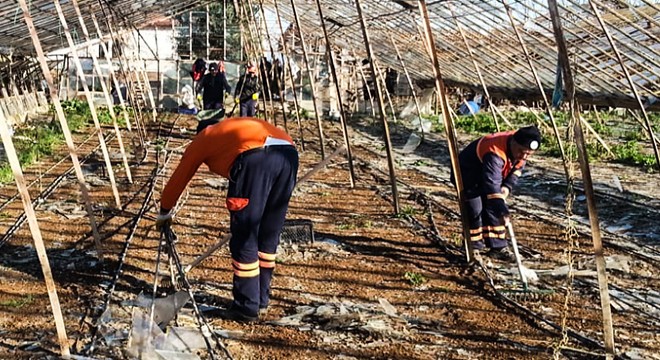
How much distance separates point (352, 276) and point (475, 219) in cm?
122

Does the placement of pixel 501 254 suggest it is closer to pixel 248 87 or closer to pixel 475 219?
pixel 475 219

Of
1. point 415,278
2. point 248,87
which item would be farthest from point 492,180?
point 248,87

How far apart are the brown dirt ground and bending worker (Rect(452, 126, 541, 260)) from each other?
26 centimetres

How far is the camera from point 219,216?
670 centimetres

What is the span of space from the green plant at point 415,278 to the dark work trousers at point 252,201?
1217mm

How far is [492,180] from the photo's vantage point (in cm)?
529

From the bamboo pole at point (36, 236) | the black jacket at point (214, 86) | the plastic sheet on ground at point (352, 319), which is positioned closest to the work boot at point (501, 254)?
the plastic sheet on ground at point (352, 319)

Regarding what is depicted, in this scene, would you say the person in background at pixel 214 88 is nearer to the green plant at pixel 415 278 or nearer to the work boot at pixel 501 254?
the work boot at pixel 501 254

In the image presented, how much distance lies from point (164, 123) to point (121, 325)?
1236 centimetres

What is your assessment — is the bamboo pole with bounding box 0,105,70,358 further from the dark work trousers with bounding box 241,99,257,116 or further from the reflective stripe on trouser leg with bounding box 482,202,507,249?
the dark work trousers with bounding box 241,99,257,116

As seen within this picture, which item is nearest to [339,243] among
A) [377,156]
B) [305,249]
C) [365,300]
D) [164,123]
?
[305,249]

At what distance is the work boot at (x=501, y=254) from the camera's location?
550 cm

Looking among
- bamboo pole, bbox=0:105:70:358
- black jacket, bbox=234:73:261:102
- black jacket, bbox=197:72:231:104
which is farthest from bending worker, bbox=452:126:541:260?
black jacket, bbox=197:72:231:104

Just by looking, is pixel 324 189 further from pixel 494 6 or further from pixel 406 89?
pixel 406 89
